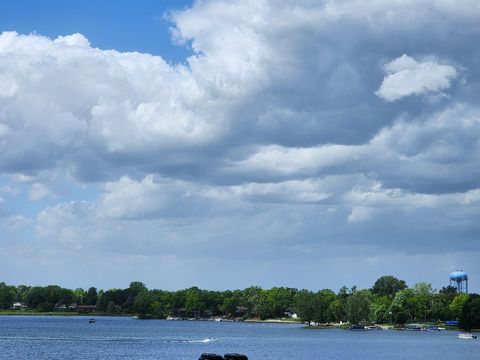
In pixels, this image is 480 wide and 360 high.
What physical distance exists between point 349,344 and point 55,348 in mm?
73549

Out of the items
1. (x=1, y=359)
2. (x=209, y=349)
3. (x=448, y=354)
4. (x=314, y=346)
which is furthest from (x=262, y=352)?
(x=1, y=359)

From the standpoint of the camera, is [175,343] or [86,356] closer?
[86,356]

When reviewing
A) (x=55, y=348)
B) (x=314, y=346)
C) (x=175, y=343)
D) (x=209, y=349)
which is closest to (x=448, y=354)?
(x=314, y=346)

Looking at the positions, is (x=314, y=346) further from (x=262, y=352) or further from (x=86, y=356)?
(x=86, y=356)

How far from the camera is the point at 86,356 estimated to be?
484 ft

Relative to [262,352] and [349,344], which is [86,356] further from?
[349,344]

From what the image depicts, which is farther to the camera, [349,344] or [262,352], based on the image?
[349,344]

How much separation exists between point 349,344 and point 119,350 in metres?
62.2

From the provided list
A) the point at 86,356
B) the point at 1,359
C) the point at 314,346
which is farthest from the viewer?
the point at 314,346

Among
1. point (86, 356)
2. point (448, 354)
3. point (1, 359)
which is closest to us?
point (1, 359)

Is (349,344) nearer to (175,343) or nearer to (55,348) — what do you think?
(175,343)

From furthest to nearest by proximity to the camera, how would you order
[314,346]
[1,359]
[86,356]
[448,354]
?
[314,346], [448,354], [86,356], [1,359]

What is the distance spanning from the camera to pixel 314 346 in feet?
625

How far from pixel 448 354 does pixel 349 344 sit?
39128 millimetres
